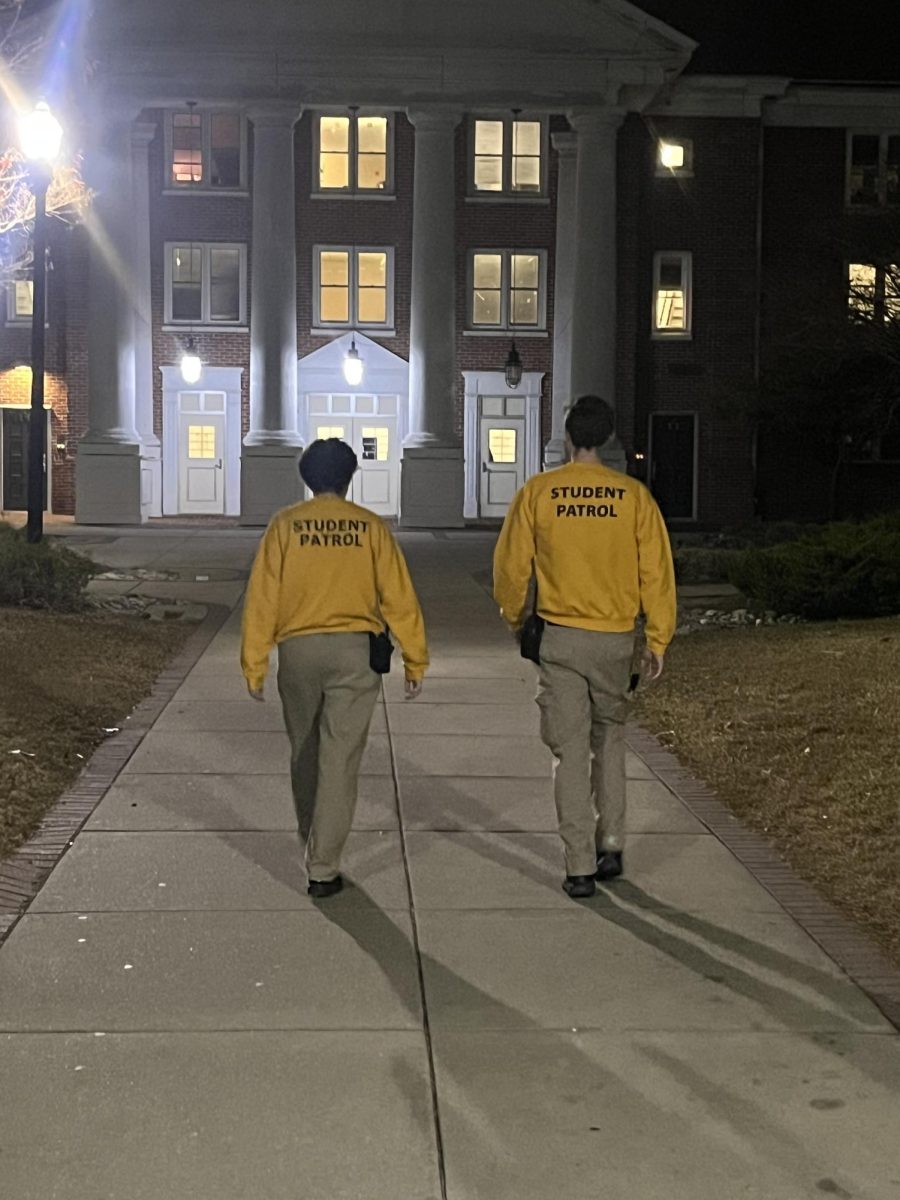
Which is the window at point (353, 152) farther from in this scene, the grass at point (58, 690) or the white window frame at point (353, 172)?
the grass at point (58, 690)

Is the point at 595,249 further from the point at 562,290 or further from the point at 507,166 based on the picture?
the point at 507,166

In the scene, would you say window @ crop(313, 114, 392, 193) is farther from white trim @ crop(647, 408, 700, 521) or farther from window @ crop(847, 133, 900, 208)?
window @ crop(847, 133, 900, 208)

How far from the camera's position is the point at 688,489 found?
115 feet

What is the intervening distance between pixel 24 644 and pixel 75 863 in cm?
588

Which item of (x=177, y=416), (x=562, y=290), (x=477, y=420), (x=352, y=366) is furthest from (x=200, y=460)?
(x=562, y=290)

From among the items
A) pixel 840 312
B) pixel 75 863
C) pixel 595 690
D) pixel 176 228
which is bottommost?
pixel 75 863

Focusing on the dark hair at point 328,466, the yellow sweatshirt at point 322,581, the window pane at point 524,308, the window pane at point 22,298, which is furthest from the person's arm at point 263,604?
the window pane at point 22,298

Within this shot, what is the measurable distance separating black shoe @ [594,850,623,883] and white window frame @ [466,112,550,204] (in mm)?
30219

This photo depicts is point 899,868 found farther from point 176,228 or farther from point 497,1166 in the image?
point 176,228

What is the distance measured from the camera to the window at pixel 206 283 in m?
35.2

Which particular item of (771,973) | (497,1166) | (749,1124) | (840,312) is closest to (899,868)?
(771,973)

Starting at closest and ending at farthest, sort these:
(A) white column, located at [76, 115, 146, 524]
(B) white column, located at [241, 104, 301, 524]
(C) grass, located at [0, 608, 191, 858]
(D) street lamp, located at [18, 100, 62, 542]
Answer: (C) grass, located at [0, 608, 191, 858] < (D) street lamp, located at [18, 100, 62, 542] < (B) white column, located at [241, 104, 301, 524] < (A) white column, located at [76, 115, 146, 524]

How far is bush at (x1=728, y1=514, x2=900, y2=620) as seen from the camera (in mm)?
14297

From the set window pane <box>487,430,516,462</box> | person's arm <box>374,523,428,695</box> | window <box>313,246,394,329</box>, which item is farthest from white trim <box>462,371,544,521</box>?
person's arm <box>374,523,428,695</box>
